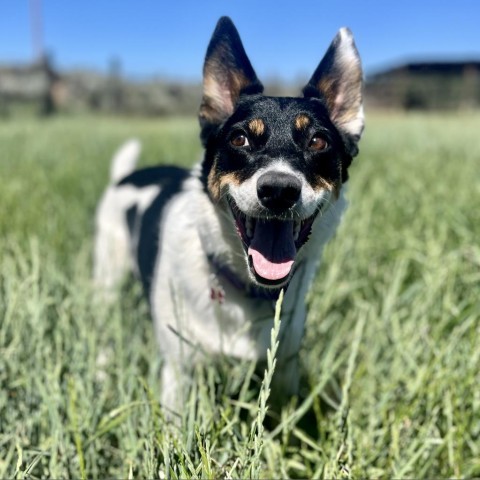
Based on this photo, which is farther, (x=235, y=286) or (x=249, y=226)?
(x=235, y=286)

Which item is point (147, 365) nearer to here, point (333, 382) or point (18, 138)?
point (333, 382)

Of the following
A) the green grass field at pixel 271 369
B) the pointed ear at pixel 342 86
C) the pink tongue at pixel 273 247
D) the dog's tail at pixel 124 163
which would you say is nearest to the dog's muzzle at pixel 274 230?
the pink tongue at pixel 273 247

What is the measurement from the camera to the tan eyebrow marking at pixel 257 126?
191 centimetres

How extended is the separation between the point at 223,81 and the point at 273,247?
75 centimetres

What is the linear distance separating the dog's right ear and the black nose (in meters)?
0.59

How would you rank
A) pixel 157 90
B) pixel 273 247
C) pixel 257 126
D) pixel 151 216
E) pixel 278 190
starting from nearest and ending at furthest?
pixel 278 190
pixel 273 247
pixel 257 126
pixel 151 216
pixel 157 90

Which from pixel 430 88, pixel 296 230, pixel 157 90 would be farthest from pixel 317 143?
pixel 430 88

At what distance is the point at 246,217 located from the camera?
184 cm

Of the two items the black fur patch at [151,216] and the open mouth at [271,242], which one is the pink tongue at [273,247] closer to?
the open mouth at [271,242]

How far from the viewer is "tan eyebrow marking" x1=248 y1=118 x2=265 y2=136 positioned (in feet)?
6.26

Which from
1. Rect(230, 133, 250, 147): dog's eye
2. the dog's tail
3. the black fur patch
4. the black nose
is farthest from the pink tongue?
the dog's tail

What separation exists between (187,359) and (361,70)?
1.24 meters

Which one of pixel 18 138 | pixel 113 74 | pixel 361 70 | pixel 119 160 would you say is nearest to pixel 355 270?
pixel 361 70

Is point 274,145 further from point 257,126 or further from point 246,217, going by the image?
point 246,217
